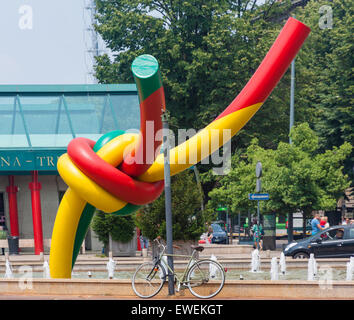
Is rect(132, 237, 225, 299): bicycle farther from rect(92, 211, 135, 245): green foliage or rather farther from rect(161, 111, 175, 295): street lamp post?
rect(92, 211, 135, 245): green foliage

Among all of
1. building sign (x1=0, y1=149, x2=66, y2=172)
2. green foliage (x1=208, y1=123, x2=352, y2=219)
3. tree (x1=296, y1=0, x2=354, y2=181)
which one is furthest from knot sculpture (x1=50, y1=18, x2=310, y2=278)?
tree (x1=296, y1=0, x2=354, y2=181)

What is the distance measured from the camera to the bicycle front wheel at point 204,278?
35.4ft

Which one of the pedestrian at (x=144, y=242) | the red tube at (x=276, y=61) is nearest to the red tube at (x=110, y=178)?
the red tube at (x=276, y=61)

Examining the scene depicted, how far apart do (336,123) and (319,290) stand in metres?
25.8

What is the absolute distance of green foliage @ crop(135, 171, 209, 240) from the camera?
18.3 metres

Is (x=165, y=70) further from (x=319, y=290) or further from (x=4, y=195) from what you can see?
(x=319, y=290)

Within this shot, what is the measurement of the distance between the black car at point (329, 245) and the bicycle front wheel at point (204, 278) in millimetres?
10500

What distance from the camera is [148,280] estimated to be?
11.0m

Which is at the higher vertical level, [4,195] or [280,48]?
[280,48]

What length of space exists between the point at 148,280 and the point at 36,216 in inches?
540

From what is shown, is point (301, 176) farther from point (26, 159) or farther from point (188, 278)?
point (188, 278)

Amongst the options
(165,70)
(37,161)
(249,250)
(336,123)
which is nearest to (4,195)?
(37,161)

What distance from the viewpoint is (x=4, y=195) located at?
2592 centimetres

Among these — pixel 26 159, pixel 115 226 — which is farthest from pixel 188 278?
pixel 26 159
